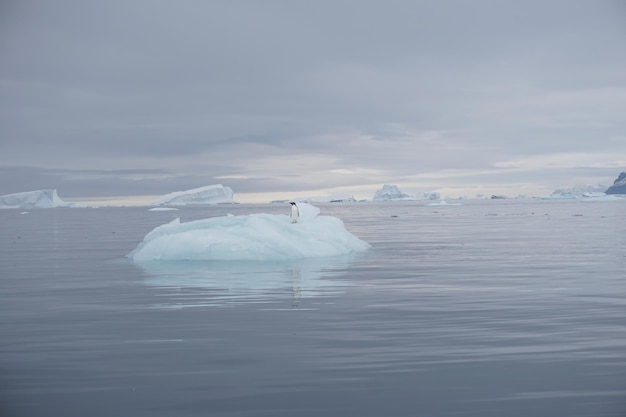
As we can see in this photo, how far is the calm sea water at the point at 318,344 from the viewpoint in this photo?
788 cm

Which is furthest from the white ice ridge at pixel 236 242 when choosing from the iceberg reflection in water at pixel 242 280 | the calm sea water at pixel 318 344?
the calm sea water at pixel 318 344

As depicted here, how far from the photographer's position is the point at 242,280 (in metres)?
20.0

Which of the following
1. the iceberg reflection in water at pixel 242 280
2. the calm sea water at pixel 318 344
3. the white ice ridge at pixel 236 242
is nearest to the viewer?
the calm sea water at pixel 318 344

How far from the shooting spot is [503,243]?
34906 mm

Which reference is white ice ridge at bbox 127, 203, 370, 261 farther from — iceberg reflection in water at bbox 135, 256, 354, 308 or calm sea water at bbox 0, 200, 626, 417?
calm sea water at bbox 0, 200, 626, 417

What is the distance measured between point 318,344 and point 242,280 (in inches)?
373

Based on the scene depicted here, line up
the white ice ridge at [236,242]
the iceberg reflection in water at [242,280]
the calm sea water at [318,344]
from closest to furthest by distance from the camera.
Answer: the calm sea water at [318,344] → the iceberg reflection in water at [242,280] → the white ice ridge at [236,242]

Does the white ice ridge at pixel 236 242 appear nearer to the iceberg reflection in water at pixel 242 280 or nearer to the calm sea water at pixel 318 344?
the iceberg reflection in water at pixel 242 280

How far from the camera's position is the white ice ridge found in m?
26.6

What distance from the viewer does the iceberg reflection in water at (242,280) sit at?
1620 centimetres

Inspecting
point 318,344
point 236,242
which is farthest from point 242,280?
point 318,344

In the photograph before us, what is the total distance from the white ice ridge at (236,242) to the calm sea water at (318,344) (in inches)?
197

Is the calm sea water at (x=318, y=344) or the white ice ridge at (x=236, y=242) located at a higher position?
the white ice ridge at (x=236, y=242)

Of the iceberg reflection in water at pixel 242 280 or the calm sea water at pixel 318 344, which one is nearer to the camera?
the calm sea water at pixel 318 344
